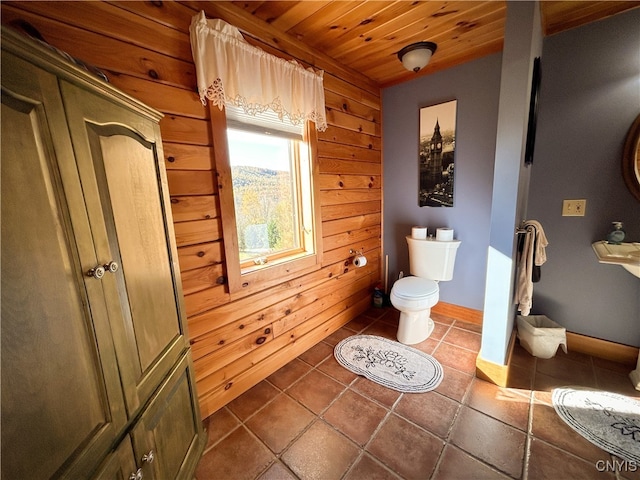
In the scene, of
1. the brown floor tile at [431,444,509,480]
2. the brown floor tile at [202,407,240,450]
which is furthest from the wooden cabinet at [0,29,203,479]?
the brown floor tile at [431,444,509,480]

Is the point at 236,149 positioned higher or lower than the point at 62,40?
lower

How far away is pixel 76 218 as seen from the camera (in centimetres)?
62

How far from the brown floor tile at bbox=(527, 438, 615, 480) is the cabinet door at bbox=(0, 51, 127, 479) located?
169cm

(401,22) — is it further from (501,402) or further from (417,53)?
(501,402)

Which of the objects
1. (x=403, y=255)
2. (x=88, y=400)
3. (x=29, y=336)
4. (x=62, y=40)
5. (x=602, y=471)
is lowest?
(x=602, y=471)

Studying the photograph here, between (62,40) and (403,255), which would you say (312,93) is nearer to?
(62,40)

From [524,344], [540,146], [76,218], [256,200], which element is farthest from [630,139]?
[76,218]

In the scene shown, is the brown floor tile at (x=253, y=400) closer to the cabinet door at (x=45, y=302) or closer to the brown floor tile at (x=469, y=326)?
the cabinet door at (x=45, y=302)

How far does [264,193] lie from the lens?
1790 mm

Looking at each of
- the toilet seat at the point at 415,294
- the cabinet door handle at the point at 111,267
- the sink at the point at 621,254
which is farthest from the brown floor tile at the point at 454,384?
the cabinet door handle at the point at 111,267

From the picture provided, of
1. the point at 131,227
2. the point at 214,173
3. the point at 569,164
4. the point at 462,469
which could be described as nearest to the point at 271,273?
the point at 214,173

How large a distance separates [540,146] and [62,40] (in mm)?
2775

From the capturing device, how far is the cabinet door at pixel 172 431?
0.84 metres

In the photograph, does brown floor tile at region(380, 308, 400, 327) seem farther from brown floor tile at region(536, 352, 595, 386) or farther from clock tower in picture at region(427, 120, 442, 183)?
clock tower in picture at region(427, 120, 442, 183)
